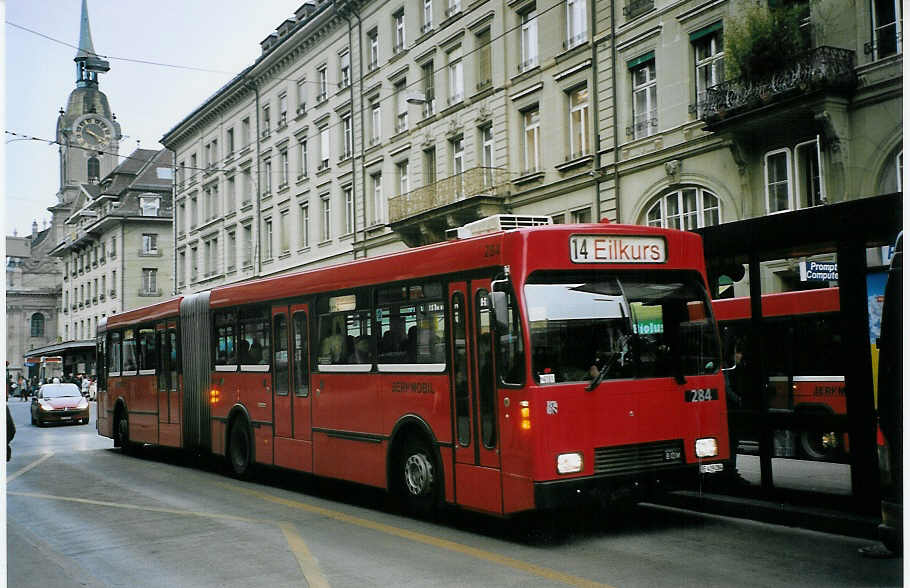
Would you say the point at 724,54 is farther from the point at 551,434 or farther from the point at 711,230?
the point at 551,434

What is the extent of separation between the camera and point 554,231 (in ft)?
28.7

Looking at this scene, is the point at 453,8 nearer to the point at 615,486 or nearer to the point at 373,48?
the point at 373,48

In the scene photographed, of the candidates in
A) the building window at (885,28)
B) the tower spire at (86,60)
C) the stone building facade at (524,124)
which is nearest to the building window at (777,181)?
the stone building facade at (524,124)

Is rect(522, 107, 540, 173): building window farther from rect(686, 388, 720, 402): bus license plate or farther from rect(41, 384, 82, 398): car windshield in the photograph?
rect(686, 388, 720, 402): bus license plate

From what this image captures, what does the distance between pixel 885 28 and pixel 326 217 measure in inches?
1005

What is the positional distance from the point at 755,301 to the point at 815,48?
1070 cm

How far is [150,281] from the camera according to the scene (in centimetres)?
5334

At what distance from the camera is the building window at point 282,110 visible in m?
42.4

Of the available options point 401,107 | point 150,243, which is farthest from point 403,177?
point 150,243

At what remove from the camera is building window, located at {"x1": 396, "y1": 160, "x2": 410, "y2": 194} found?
1366 inches

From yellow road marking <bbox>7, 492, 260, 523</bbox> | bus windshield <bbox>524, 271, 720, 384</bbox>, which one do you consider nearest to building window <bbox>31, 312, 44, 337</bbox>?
yellow road marking <bbox>7, 492, 260, 523</bbox>

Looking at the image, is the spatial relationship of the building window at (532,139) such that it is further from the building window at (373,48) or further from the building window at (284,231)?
the building window at (284,231)

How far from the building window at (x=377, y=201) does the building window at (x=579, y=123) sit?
11.0 metres

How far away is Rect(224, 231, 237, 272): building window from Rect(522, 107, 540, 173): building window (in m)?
22.0
